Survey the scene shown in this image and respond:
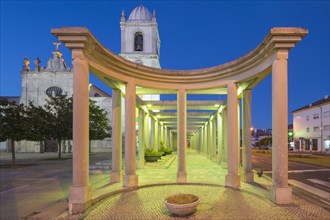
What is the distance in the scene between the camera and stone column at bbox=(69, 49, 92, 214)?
8.76m

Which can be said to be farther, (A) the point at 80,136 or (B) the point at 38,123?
(B) the point at 38,123

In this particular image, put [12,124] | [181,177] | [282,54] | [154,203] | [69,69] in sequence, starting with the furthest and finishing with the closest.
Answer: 1. [69,69]
2. [12,124]
3. [181,177]
4. [154,203]
5. [282,54]

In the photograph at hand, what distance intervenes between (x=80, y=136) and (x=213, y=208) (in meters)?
4.66

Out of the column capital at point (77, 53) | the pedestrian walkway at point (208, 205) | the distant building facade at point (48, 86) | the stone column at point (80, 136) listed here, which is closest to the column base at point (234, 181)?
the pedestrian walkway at point (208, 205)

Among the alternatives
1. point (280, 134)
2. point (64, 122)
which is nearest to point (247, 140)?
point (280, 134)

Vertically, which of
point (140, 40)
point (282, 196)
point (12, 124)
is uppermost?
point (140, 40)

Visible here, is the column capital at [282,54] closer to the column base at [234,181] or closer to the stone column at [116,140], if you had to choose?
the column base at [234,181]

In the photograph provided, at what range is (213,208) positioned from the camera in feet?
29.1

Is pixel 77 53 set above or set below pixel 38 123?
above

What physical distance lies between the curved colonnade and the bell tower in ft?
104

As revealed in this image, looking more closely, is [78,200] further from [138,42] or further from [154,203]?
[138,42]

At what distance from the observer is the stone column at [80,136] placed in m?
8.76

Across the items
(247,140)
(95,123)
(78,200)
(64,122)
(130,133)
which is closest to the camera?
(78,200)

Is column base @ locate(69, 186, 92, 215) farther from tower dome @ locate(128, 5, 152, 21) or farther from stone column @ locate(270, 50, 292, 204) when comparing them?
tower dome @ locate(128, 5, 152, 21)
